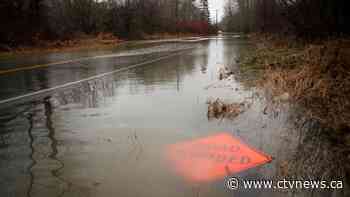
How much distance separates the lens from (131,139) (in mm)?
4516

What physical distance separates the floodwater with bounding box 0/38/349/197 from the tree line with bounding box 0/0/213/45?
71.7 ft

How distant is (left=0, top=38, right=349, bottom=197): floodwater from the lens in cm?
320

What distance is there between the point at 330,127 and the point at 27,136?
4.54 m

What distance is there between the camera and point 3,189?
10.2 ft

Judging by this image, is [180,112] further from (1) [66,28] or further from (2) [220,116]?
(1) [66,28]

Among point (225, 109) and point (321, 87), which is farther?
point (321, 87)

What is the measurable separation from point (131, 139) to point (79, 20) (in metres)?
42.7

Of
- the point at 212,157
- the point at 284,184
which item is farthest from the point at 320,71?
the point at 284,184

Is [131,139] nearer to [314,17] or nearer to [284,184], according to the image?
[284,184]

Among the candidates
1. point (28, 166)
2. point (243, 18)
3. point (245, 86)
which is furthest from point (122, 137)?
point (243, 18)

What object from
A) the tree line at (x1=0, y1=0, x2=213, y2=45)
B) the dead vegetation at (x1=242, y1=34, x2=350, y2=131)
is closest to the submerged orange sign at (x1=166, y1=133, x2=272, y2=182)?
the dead vegetation at (x1=242, y1=34, x2=350, y2=131)

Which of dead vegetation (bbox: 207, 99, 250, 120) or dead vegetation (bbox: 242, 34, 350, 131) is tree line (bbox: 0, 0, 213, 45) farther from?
dead vegetation (bbox: 242, 34, 350, 131)

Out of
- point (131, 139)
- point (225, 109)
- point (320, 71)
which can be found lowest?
point (131, 139)

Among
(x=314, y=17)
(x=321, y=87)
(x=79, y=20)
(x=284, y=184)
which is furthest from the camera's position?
(x=79, y=20)
